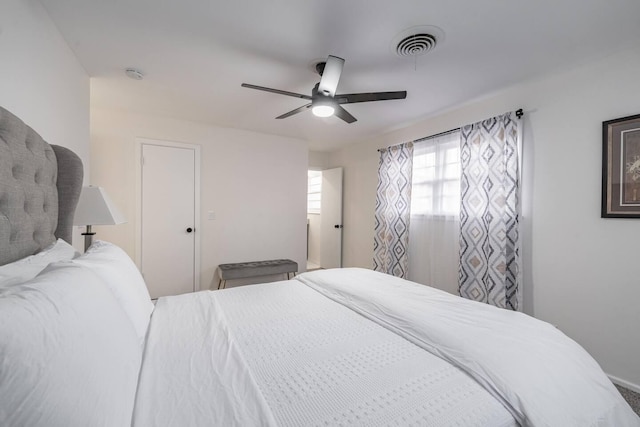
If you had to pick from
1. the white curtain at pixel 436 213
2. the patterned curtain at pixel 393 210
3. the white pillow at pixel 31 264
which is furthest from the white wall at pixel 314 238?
the white pillow at pixel 31 264

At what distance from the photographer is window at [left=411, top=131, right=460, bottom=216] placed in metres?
2.98

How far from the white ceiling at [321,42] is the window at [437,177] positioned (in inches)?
19.9

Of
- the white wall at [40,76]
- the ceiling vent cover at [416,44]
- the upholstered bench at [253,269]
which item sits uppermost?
the ceiling vent cover at [416,44]

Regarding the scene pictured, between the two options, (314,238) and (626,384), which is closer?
(626,384)

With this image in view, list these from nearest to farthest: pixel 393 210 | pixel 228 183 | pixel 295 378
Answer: pixel 295 378
pixel 393 210
pixel 228 183

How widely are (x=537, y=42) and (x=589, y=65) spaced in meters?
0.63

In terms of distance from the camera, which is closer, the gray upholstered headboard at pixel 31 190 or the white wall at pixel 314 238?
the gray upholstered headboard at pixel 31 190

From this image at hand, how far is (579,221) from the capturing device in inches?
83.8

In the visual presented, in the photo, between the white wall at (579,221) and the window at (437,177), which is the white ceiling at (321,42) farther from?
the window at (437,177)

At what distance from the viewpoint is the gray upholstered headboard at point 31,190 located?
3.17ft

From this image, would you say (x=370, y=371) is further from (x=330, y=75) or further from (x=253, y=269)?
(x=253, y=269)

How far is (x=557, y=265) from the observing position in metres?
2.24

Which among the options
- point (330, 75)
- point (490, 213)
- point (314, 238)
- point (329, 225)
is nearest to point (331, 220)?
point (329, 225)

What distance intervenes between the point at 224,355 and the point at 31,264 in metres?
0.76
